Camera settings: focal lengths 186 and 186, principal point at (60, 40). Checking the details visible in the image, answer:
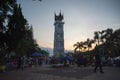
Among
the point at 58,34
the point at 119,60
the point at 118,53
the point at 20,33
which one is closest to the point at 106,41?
the point at 118,53

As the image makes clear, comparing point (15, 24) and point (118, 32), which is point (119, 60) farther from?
point (118, 32)

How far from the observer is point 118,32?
187 feet

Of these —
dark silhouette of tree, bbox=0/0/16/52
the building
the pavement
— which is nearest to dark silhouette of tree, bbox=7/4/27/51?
dark silhouette of tree, bbox=0/0/16/52

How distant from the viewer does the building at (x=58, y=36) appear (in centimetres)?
9944

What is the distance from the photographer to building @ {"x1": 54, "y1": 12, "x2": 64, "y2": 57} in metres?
99.4

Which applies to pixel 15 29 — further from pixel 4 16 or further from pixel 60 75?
pixel 60 75

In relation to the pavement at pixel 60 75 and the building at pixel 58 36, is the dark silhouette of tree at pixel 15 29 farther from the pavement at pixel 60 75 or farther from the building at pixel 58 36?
the building at pixel 58 36

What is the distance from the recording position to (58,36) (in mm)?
101625

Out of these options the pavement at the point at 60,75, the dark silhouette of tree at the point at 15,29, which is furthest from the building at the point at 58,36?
the pavement at the point at 60,75

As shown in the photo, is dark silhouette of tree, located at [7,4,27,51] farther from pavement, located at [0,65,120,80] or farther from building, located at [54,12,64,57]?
building, located at [54,12,64,57]

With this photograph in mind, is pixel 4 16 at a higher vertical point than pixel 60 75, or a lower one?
higher

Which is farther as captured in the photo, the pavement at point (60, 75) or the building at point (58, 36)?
the building at point (58, 36)

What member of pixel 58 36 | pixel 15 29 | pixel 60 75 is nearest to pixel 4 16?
pixel 15 29

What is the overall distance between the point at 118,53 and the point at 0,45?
1408 inches
